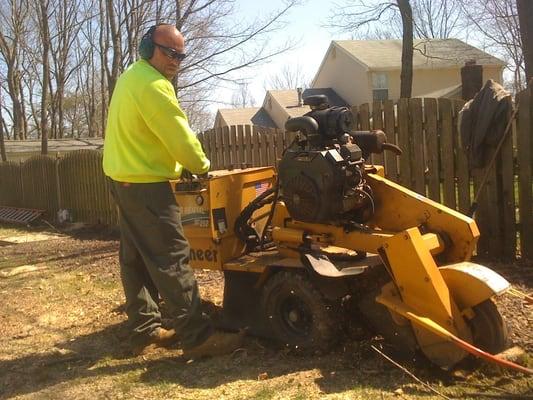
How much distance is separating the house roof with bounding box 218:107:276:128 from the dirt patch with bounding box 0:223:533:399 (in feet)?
95.9

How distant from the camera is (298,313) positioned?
14.1 ft

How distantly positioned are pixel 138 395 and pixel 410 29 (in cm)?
1142

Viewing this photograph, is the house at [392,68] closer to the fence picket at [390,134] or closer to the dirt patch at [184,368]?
the fence picket at [390,134]

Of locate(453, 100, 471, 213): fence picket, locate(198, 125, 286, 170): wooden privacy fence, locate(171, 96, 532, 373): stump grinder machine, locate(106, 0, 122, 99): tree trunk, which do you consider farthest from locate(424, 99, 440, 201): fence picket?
locate(106, 0, 122, 99): tree trunk

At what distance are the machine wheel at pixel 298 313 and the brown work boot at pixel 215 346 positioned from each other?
30cm

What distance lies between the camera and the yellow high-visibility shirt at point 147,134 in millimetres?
4113

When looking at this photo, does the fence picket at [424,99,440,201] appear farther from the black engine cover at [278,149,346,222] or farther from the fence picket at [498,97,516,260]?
the black engine cover at [278,149,346,222]

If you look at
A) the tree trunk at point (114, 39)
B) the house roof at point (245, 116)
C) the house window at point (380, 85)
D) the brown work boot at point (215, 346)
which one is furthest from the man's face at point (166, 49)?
the house roof at point (245, 116)

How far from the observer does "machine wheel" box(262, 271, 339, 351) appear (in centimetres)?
406

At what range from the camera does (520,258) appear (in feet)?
21.5

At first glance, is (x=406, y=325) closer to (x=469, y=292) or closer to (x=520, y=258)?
(x=469, y=292)

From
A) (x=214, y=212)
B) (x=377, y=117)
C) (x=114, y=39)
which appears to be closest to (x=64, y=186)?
(x=114, y=39)

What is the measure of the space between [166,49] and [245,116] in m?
32.5

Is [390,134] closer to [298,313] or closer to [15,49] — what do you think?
[298,313]
